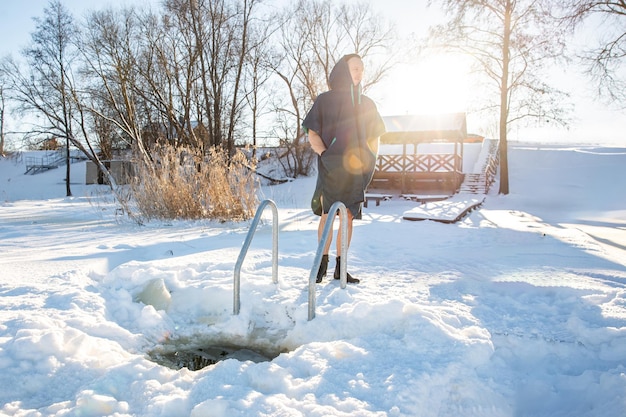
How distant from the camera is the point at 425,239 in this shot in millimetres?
5688

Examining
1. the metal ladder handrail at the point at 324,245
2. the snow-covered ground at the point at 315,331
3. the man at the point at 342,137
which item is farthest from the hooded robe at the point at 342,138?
the snow-covered ground at the point at 315,331

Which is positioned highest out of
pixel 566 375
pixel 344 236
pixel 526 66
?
pixel 526 66

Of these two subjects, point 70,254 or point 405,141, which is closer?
point 70,254

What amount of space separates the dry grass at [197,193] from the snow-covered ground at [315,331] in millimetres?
1918

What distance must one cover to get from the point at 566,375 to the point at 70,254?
13.6 ft

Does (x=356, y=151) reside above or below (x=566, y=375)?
above

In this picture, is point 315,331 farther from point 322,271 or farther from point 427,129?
point 427,129

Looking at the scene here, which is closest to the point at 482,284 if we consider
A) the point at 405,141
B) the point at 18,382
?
the point at 18,382

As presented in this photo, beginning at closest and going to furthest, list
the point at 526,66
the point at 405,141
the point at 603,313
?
the point at 603,313, the point at 526,66, the point at 405,141

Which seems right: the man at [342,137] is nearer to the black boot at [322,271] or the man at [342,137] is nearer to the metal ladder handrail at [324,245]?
the black boot at [322,271]

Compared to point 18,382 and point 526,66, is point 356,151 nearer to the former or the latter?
point 18,382

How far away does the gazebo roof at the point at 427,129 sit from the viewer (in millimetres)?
21234

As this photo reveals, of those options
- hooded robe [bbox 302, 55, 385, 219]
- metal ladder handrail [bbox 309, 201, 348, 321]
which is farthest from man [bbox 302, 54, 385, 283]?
metal ladder handrail [bbox 309, 201, 348, 321]

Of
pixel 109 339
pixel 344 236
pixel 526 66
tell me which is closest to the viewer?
pixel 109 339
